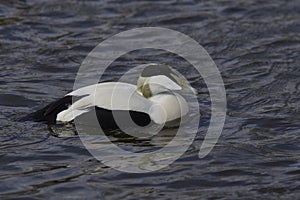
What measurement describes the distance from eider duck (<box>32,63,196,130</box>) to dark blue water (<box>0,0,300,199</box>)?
7.7 inches

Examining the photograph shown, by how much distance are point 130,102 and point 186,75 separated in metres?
2.15

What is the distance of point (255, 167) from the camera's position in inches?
279

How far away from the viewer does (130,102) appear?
7.88m

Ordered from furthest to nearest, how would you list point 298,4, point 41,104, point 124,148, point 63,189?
point 298,4
point 41,104
point 124,148
point 63,189

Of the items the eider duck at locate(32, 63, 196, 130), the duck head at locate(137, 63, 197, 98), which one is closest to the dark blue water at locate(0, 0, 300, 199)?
the eider duck at locate(32, 63, 196, 130)

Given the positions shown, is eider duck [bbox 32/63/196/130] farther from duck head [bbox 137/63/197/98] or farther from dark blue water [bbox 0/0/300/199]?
dark blue water [bbox 0/0/300/199]

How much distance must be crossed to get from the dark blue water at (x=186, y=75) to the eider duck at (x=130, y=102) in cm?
20

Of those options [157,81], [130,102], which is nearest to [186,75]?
[157,81]

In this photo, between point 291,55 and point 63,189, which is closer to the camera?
point 63,189

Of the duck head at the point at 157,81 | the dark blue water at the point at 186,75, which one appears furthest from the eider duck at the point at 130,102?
the dark blue water at the point at 186,75

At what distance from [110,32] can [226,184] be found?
5049 millimetres

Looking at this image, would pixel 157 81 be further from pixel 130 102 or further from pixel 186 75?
pixel 186 75

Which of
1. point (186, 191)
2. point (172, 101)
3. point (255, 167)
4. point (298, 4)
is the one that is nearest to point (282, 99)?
point (172, 101)

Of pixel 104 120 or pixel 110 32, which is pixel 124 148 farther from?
pixel 110 32
